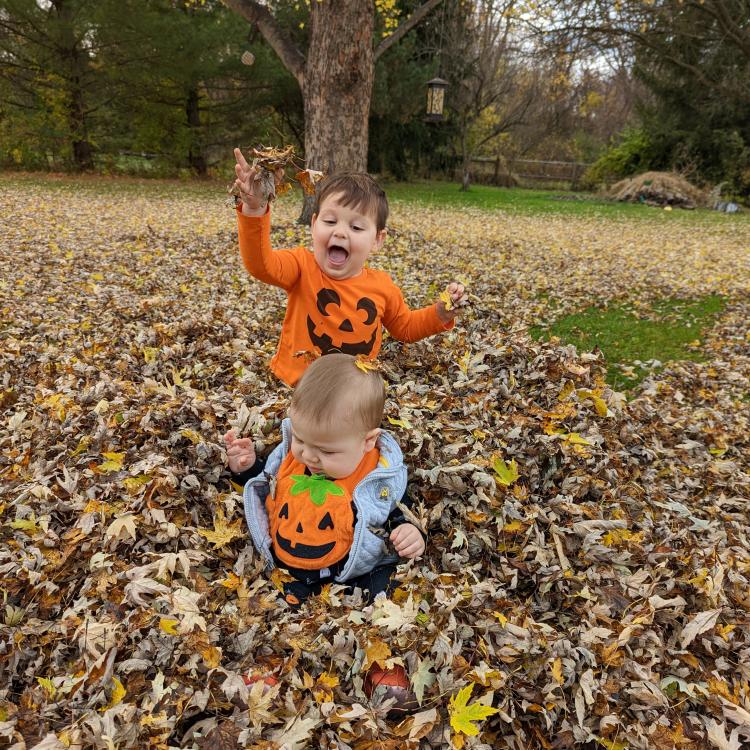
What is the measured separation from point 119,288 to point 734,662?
22.8 ft

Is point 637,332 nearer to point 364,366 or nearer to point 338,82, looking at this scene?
point 364,366

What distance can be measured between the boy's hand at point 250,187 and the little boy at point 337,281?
32 millimetres

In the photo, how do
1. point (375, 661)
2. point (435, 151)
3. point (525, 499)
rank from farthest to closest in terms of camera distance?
1. point (435, 151)
2. point (525, 499)
3. point (375, 661)

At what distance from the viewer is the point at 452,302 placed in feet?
11.0

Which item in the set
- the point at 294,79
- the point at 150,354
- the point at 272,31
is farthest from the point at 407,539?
the point at 294,79

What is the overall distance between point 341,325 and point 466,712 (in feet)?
7.21

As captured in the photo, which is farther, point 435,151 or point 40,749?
point 435,151

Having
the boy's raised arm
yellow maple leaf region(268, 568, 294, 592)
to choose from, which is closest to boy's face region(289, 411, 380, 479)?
yellow maple leaf region(268, 568, 294, 592)

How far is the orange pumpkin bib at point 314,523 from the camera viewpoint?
2.69 meters

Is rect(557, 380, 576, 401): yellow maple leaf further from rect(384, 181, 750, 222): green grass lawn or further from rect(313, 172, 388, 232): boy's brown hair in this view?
rect(384, 181, 750, 222): green grass lawn

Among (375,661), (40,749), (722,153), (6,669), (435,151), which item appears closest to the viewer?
(40,749)

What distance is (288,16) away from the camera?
19.3 m

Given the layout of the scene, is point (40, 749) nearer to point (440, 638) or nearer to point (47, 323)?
point (440, 638)

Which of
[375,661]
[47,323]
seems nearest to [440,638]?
[375,661]
